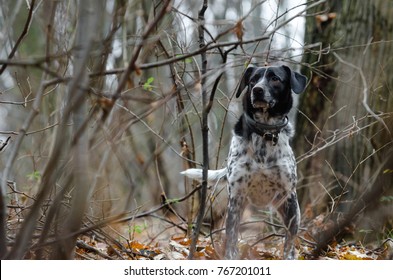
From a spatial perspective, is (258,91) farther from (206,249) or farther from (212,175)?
(206,249)

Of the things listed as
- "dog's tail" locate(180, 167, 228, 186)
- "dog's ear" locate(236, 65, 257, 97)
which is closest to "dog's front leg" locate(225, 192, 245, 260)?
"dog's tail" locate(180, 167, 228, 186)

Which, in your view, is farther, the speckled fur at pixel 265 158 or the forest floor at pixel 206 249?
the speckled fur at pixel 265 158

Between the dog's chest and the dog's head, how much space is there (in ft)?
0.73

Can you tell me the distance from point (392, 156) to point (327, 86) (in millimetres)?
4865

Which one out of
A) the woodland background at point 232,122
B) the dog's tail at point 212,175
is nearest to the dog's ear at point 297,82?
the woodland background at point 232,122

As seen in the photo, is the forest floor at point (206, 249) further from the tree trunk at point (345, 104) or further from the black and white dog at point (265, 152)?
the tree trunk at point (345, 104)

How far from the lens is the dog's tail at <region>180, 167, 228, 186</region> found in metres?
4.89

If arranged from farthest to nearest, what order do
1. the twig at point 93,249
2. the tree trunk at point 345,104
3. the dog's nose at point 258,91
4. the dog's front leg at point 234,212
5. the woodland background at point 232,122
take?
the tree trunk at point 345,104 < the dog's front leg at point 234,212 < the dog's nose at point 258,91 < the woodland background at point 232,122 < the twig at point 93,249

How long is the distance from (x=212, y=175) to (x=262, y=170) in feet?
2.15

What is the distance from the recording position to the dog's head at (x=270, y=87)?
4.45 metres

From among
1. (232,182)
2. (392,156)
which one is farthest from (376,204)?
(232,182)

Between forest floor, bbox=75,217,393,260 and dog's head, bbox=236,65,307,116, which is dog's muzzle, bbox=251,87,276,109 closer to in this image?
dog's head, bbox=236,65,307,116

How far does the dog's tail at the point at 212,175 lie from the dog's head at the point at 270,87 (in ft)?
2.13
